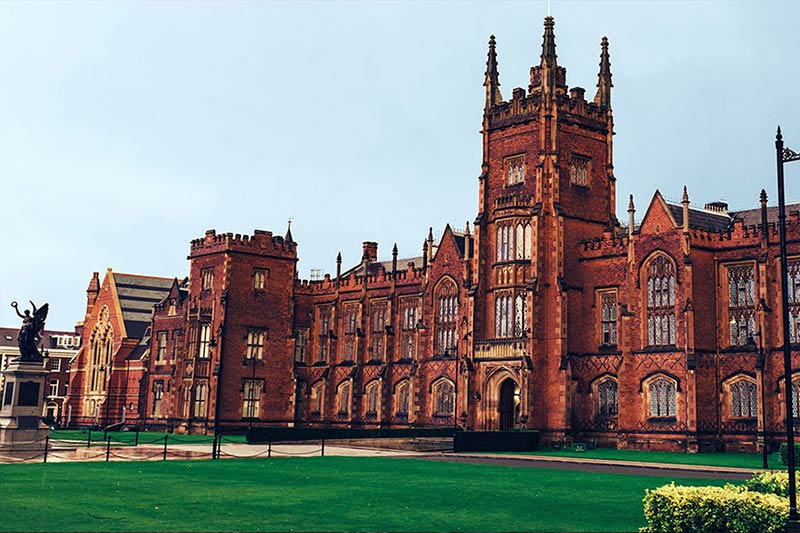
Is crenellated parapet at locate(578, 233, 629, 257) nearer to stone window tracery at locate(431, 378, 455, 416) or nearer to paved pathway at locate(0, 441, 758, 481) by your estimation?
stone window tracery at locate(431, 378, 455, 416)

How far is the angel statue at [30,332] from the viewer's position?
39234mm

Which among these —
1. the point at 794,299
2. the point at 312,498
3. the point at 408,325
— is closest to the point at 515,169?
the point at 408,325

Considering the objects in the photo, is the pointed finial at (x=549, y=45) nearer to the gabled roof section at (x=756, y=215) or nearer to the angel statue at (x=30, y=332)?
the gabled roof section at (x=756, y=215)

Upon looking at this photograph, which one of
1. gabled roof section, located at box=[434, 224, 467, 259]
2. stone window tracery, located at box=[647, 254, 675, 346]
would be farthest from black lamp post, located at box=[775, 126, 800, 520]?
gabled roof section, located at box=[434, 224, 467, 259]

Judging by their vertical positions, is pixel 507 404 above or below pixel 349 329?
below

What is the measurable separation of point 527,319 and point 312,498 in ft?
104

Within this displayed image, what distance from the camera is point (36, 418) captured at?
3869cm

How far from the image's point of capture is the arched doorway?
5243cm

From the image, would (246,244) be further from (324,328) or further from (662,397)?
(662,397)

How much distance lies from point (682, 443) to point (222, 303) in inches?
1358

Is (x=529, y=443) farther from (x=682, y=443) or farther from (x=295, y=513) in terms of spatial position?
(x=295, y=513)

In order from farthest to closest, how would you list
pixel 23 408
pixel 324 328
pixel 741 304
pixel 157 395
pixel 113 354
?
pixel 113 354 → pixel 324 328 → pixel 157 395 → pixel 741 304 → pixel 23 408

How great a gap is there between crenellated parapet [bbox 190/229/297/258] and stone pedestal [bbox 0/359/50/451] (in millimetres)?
27453

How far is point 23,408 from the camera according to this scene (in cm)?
3847
